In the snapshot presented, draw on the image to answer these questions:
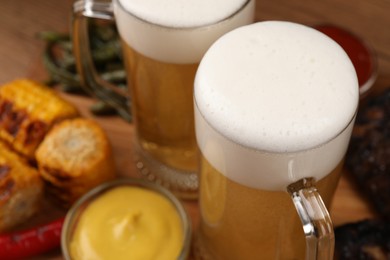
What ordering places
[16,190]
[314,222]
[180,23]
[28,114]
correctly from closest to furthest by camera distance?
[314,222]
[180,23]
[16,190]
[28,114]

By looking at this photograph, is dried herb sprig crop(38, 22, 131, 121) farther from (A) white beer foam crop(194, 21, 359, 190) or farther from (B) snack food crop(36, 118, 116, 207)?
(A) white beer foam crop(194, 21, 359, 190)

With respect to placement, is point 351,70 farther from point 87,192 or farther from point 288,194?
point 87,192

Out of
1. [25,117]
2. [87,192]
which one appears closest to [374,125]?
[87,192]

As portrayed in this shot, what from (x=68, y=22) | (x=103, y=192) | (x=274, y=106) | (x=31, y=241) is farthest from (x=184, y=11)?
(x=68, y=22)

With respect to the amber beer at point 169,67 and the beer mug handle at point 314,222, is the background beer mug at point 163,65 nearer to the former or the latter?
the amber beer at point 169,67

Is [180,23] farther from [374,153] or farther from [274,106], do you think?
[374,153]

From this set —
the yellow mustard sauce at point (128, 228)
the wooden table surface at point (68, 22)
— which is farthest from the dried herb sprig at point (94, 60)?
the yellow mustard sauce at point (128, 228)
